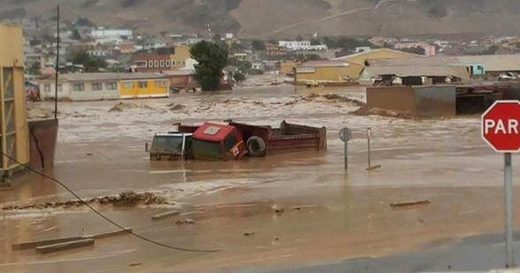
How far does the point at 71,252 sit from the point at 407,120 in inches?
1564

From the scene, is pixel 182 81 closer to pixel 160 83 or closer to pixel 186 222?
pixel 160 83

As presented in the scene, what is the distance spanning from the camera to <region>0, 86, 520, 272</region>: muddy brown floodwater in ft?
44.1

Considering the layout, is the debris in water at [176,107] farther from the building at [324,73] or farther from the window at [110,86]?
the building at [324,73]

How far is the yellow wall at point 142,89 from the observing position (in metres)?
102

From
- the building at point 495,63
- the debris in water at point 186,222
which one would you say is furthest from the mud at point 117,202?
the building at point 495,63

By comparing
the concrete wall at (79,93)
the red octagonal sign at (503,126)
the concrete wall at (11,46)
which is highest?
the concrete wall at (79,93)

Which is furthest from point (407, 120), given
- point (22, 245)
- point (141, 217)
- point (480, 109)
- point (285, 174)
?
point (22, 245)

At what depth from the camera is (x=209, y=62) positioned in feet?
355

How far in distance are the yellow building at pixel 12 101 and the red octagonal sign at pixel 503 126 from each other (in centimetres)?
1907

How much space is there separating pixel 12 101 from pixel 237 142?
361 inches

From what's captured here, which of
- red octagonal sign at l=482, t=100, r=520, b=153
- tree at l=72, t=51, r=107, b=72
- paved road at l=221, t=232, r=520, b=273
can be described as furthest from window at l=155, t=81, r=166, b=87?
red octagonal sign at l=482, t=100, r=520, b=153

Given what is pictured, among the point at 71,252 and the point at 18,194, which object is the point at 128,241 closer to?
the point at 71,252

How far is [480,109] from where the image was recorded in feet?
184

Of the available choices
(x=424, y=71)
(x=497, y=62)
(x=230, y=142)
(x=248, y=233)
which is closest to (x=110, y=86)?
(x=424, y=71)
